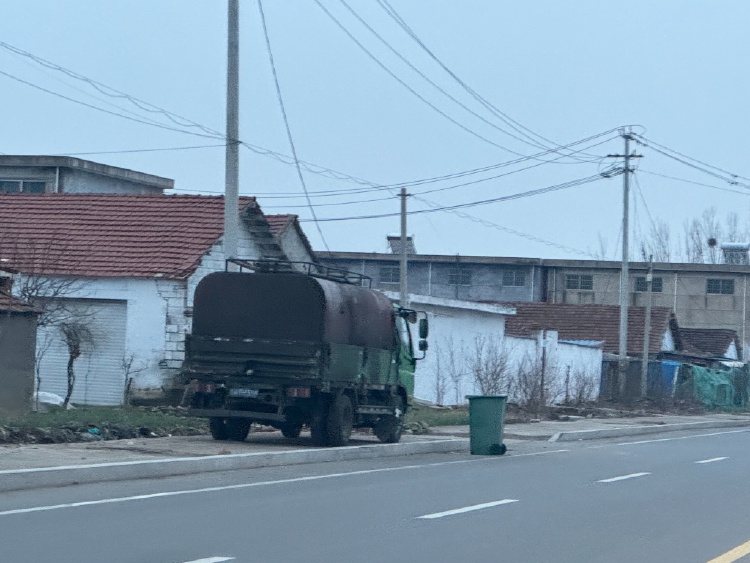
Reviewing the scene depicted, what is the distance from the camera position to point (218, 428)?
2053 cm

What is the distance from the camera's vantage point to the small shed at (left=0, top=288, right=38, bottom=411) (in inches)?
888

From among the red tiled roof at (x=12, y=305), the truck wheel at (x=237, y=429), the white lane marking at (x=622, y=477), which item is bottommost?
the white lane marking at (x=622, y=477)

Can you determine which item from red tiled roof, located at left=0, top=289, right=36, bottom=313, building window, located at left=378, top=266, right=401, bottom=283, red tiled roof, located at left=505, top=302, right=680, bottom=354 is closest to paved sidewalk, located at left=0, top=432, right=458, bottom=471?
red tiled roof, located at left=0, top=289, right=36, bottom=313

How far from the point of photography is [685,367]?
5344 cm

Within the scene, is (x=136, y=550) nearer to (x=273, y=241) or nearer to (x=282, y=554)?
(x=282, y=554)

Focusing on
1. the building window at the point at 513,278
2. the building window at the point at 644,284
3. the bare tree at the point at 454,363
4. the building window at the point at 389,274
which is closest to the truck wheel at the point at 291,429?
the bare tree at the point at 454,363

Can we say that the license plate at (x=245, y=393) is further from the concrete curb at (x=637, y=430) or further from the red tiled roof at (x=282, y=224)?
the red tiled roof at (x=282, y=224)

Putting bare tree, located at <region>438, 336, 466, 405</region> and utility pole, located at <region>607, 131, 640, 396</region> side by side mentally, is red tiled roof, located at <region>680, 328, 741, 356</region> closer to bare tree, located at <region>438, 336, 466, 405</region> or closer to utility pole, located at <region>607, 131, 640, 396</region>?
utility pole, located at <region>607, 131, 640, 396</region>

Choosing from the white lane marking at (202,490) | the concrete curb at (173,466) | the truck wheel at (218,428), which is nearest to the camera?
the white lane marking at (202,490)

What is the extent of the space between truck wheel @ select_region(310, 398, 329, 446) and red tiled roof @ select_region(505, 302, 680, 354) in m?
36.3

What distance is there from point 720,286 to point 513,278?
37.9 feet

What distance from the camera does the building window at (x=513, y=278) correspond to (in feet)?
230

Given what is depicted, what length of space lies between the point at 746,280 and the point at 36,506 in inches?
2430

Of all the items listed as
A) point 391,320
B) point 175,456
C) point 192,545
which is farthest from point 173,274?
point 192,545
